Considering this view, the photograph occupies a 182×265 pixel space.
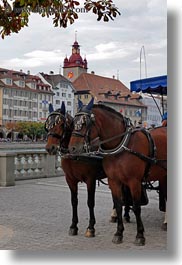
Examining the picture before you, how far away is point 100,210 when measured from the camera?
911cm

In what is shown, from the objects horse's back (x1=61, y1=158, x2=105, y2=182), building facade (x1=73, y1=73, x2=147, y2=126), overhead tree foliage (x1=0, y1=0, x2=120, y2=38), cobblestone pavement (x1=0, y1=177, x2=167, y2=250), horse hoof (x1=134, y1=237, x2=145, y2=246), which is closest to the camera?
overhead tree foliage (x1=0, y1=0, x2=120, y2=38)

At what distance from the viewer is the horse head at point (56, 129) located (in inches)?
248

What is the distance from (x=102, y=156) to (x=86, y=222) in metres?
2.06

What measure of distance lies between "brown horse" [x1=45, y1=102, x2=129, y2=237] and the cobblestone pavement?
0.40 m

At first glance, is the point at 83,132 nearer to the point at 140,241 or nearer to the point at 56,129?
the point at 56,129

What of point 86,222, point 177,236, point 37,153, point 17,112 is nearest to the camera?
point 177,236

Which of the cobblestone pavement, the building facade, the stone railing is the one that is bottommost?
the cobblestone pavement

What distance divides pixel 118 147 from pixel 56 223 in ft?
7.57

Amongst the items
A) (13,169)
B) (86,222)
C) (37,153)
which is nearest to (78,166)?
(86,222)

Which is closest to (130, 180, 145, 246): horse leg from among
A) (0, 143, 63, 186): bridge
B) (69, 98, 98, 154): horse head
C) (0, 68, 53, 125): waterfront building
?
(69, 98, 98, 154): horse head

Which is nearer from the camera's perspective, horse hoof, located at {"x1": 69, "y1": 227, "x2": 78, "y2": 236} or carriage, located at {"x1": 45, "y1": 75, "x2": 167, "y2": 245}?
carriage, located at {"x1": 45, "y1": 75, "x2": 167, "y2": 245}

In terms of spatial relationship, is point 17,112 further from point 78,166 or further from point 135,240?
point 135,240

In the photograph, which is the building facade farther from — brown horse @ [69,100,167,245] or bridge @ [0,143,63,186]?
bridge @ [0,143,63,186]

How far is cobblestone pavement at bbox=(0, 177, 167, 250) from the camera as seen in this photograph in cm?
624
